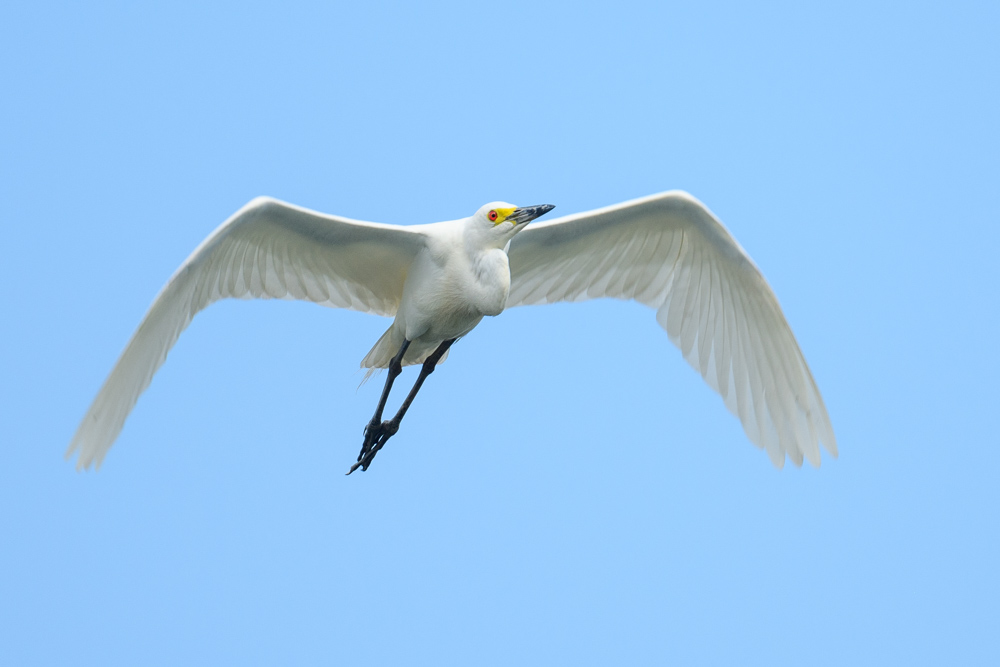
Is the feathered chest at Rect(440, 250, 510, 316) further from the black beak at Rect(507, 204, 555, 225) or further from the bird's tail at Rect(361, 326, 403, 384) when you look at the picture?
the bird's tail at Rect(361, 326, 403, 384)

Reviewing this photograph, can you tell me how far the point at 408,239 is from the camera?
42.7ft

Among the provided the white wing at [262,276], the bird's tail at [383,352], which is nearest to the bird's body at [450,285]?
the white wing at [262,276]

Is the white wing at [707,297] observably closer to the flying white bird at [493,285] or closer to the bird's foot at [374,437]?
the flying white bird at [493,285]

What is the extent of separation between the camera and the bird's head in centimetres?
1264

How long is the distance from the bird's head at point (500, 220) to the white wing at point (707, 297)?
126cm

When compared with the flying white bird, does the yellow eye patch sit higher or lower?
higher

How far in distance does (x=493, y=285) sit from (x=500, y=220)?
0.57 meters

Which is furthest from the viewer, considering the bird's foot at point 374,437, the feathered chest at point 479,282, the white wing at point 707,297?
the white wing at point 707,297

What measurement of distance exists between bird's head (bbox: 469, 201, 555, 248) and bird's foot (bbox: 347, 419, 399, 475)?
6.56 ft

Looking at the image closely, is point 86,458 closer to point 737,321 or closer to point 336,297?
point 336,297

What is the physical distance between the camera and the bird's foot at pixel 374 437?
13375mm

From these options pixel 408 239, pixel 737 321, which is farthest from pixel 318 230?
pixel 737 321

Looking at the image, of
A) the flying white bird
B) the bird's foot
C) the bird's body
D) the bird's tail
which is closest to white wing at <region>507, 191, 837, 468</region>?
the flying white bird

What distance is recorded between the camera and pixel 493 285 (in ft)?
41.2
